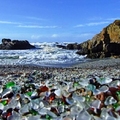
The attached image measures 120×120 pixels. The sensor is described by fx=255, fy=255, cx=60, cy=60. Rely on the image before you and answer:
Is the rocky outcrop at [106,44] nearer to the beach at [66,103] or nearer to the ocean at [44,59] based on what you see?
the ocean at [44,59]

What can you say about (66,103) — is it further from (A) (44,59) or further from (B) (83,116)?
(A) (44,59)

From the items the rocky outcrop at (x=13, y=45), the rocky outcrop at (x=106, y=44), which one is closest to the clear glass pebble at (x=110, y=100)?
the rocky outcrop at (x=106, y=44)

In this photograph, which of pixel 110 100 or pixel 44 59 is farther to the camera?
pixel 44 59

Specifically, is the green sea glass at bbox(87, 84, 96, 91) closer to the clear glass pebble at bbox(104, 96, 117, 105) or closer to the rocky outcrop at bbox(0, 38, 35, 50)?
the clear glass pebble at bbox(104, 96, 117, 105)

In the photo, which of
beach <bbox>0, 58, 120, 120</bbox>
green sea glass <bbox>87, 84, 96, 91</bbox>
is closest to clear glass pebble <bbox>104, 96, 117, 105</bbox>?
beach <bbox>0, 58, 120, 120</bbox>

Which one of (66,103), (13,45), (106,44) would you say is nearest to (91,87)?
(66,103)

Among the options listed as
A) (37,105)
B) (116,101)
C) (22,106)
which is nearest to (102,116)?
(116,101)

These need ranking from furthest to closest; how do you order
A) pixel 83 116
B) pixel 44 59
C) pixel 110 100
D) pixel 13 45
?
pixel 13 45, pixel 44 59, pixel 110 100, pixel 83 116

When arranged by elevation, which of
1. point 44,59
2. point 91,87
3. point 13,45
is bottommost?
point 44,59
